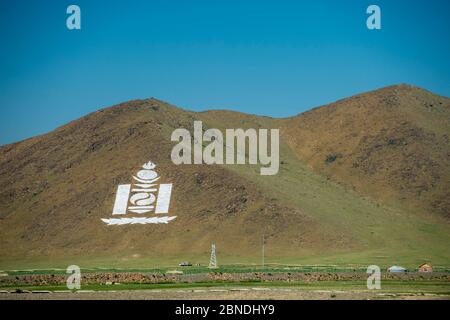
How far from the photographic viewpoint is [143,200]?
138 metres

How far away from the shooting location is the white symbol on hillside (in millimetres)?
134625

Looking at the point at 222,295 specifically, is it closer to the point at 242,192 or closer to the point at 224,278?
the point at 224,278

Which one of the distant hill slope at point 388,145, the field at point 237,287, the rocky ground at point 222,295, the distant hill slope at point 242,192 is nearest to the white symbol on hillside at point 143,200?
the distant hill slope at point 242,192

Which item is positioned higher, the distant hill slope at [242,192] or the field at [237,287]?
the distant hill slope at [242,192]

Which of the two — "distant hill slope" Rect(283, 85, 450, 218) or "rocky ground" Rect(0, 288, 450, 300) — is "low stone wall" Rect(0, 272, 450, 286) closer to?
"rocky ground" Rect(0, 288, 450, 300)

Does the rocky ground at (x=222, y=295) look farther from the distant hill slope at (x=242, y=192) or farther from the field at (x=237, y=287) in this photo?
the distant hill slope at (x=242, y=192)

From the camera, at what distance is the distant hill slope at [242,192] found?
122000 mm

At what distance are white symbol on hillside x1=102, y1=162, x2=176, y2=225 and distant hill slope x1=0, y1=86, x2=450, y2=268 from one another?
164 centimetres

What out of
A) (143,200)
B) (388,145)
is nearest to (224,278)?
(143,200)

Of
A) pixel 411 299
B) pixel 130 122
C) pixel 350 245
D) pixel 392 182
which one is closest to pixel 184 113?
pixel 130 122

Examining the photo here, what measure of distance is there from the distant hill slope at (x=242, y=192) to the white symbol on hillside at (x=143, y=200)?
1642 millimetres

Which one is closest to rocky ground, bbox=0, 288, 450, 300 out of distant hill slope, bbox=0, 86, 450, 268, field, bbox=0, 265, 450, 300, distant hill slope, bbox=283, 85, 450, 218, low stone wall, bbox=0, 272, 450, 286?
field, bbox=0, 265, 450, 300
